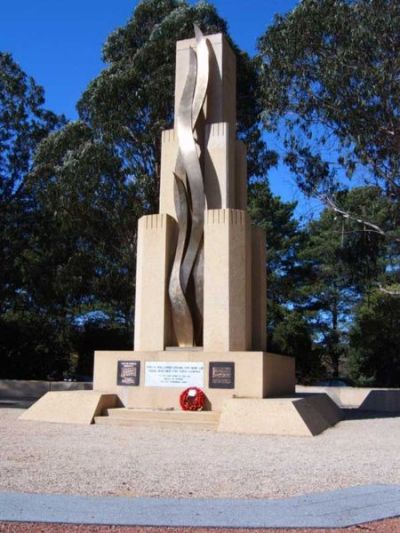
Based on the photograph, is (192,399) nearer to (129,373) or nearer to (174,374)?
(174,374)

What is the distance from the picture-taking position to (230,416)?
40.0ft

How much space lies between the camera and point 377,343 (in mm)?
31375

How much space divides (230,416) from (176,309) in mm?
3661

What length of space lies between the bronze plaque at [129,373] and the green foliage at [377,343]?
1703cm

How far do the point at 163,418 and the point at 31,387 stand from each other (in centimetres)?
1431

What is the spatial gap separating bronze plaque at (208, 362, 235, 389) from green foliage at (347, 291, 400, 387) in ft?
54.1

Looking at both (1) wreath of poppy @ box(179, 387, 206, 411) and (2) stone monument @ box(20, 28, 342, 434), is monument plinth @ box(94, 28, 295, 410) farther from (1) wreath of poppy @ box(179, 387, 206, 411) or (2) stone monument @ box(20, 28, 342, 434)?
(1) wreath of poppy @ box(179, 387, 206, 411)

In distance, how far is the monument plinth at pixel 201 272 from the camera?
1386cm

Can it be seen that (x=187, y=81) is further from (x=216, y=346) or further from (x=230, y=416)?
(x=230, y=416)

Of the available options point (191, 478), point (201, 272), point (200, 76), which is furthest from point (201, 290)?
point (191, 478)

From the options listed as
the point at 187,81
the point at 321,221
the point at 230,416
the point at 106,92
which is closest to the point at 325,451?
the point at 230,416

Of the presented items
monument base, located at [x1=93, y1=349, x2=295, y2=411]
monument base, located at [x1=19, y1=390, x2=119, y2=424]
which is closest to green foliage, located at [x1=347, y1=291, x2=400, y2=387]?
monument base, located at [x1=93, y1=349, x2=295, y2=411]

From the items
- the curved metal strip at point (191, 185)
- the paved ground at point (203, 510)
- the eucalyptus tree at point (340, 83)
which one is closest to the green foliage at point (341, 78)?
the eucalyptus tree at point (340, 83)

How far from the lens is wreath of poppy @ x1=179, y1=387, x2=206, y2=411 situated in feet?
43.5
